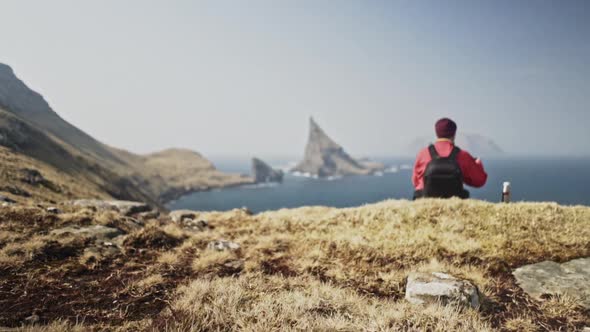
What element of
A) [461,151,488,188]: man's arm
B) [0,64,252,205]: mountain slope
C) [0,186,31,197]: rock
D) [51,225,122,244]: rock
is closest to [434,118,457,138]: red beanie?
[461,151,488,188]: man's arm

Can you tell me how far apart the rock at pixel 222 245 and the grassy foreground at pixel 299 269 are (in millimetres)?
287

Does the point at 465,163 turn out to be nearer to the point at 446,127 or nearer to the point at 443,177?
the point at 443,177

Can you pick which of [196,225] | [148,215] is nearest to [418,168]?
[196,225]

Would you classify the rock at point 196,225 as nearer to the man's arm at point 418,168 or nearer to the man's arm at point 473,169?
the man's arm at point 418,168

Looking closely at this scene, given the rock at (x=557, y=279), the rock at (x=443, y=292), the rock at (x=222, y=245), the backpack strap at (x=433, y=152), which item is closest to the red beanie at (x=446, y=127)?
the backpack strap at (x=433, y=152)

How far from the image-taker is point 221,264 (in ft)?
24.0

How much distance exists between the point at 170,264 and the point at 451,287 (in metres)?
6.45

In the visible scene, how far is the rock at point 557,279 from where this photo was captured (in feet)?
18.5

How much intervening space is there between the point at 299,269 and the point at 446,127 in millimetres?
6983

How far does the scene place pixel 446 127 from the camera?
31.3 feet

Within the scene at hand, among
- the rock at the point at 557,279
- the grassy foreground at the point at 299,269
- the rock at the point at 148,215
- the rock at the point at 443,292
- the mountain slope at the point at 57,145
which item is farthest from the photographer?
the mountain slope at the point at 57,145

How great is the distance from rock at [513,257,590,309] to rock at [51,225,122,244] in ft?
36.9

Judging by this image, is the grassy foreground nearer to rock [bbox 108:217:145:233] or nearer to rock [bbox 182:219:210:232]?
rock [bbox 108:217:145:233]

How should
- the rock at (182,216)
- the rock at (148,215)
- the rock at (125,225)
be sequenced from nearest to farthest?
the rock at (125,225)
the rock at (148,215)
the rock at (182,216)
